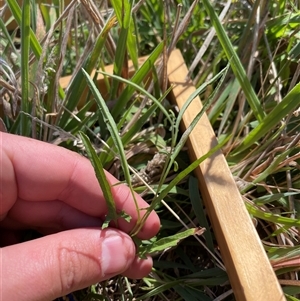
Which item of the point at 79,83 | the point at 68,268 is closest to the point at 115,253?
the point at 68,268

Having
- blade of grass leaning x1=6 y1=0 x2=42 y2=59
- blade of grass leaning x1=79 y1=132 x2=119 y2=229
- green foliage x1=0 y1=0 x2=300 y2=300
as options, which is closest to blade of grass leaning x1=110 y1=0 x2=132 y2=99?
green foliage x1=0 y1=0 x2=300 y2=300

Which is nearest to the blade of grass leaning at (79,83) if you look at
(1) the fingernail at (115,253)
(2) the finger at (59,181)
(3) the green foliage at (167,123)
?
(3) the green foliage at (167,123)

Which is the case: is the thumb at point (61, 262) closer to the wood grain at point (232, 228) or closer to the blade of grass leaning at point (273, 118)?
the wood grain at point (232, 228)

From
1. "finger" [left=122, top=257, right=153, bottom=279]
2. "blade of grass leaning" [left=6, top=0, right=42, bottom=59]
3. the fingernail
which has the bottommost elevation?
"finger" [left=122, top=257, right=153, bottom=279]

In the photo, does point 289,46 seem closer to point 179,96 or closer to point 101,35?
point 179,96

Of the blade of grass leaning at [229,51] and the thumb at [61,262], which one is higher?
the blade of grass leaning at [229,51]

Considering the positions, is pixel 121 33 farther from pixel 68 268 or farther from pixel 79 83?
pixel 68 268

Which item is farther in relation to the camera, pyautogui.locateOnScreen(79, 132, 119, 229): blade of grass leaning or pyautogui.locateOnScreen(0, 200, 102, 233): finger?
pyautogui.locateOnScreen(0, 200, 102, 233): finger

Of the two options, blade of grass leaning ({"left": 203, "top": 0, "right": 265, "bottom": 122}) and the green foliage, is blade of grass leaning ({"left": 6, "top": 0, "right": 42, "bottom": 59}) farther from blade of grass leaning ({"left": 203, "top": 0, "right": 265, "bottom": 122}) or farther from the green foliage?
blade of grass leaning ({"left": 203, "top": 0, "right": 265, "bottom": 122})

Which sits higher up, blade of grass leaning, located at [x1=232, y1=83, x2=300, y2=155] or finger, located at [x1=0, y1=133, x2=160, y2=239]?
blade of grass leaning, located at [x1=232, y1=83, x2=300, y2=155]
